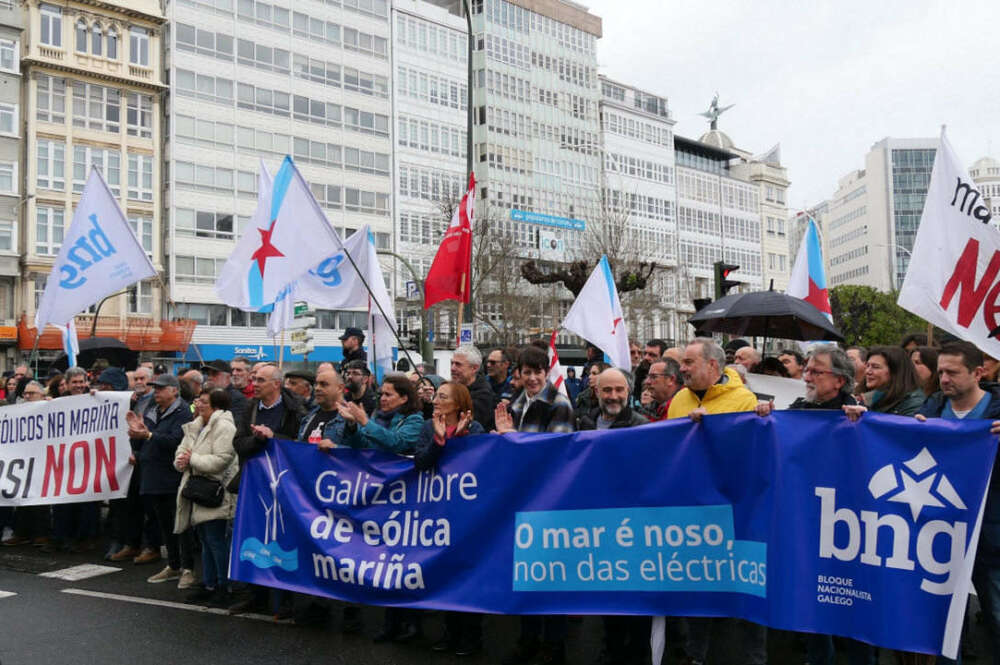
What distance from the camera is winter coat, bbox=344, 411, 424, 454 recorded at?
6.46m

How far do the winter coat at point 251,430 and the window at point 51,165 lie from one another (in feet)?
139

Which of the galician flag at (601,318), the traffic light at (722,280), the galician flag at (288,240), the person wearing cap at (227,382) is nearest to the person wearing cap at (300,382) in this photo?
the person wearing cap at (227,382)

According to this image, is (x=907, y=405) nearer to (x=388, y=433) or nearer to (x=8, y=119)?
(x=388, y=433)

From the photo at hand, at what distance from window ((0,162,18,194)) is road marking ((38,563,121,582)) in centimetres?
3953

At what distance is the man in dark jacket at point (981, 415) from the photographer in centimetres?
484

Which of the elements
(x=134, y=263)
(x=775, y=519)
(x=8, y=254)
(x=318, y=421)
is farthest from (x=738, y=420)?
(x=8, y=254)

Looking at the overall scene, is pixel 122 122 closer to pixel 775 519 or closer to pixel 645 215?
pixel 645 215

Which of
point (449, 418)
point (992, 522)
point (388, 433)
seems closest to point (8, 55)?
point (388, 433)

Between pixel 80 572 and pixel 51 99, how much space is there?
1654 inches

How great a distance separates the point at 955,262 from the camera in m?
5.98

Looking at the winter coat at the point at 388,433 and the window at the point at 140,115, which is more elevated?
the window at the point at 140,115

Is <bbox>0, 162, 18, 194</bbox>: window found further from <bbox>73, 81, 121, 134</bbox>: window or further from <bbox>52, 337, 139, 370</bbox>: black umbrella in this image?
<bbox>52, 337, 139, 370</bbox>: black umbrella

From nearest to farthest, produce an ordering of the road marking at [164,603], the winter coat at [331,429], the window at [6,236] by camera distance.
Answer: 1. the winter coat at [331,429]
2. the road marking at [164,603]
3. the window at [6,236]

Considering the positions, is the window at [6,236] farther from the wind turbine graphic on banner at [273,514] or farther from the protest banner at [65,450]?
the wind turbine graphic on banner at [273,514]
